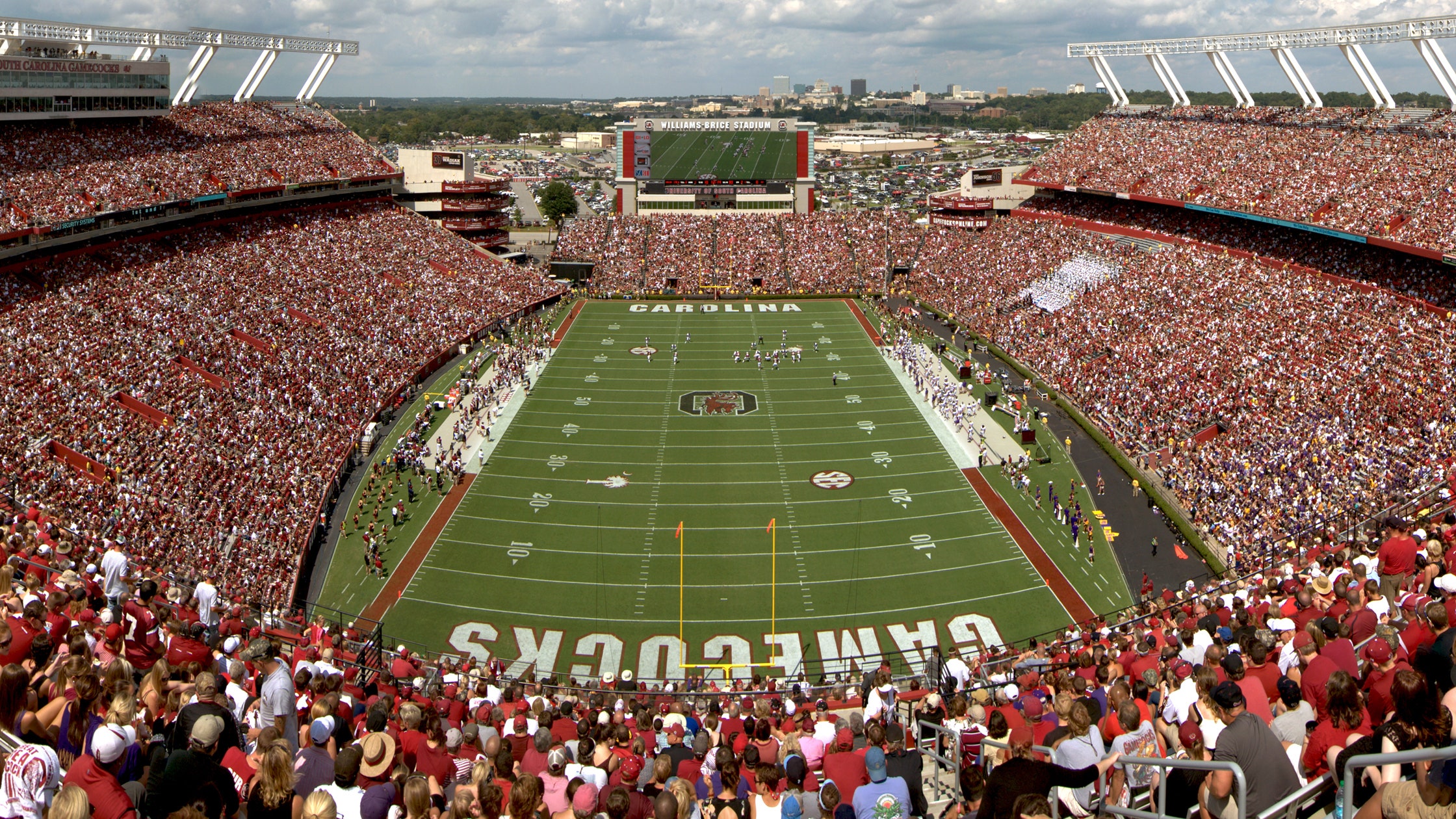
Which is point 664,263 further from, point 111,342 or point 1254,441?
point 1254,441

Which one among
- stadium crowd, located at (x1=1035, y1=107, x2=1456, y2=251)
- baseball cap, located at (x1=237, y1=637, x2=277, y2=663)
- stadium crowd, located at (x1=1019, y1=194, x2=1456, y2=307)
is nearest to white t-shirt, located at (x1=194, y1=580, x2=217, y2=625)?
baseball cap, located at (x1=237, y1=637, x2=277, y2=663)

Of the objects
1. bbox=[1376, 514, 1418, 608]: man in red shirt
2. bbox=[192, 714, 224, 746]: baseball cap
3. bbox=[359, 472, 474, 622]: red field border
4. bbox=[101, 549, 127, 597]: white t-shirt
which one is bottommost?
bbox=[359, 472, 474, 622]: red field border

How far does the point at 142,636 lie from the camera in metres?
9.91

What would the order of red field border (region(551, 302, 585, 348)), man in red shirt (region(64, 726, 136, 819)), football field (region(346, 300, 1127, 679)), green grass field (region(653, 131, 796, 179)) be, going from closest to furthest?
man in red shirt (region(64, 726, 136, 819)), football field (region(346, 300, 1127, 679)), red field border (region(551, 302, 585, 348)), green grass field (region(653, 131, 796, 179))

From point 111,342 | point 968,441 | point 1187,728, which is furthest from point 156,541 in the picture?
point 968,441

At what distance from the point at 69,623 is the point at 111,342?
81.1ft

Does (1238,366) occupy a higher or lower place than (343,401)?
higher

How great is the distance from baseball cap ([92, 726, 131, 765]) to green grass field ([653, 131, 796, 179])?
65275mm

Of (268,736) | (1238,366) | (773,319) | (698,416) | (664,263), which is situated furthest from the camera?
(664,263)

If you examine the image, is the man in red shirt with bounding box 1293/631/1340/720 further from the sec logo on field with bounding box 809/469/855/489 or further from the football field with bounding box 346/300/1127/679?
the sec logo on field with bounding box 809/469/855/489

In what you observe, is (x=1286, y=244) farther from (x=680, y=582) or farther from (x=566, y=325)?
(x=566, y=325)

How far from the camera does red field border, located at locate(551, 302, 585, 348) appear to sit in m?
49.2

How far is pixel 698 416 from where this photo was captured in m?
37.8

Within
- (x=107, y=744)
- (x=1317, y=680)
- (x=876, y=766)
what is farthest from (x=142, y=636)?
(x=1317, y=680)
